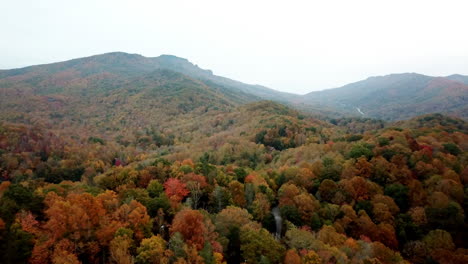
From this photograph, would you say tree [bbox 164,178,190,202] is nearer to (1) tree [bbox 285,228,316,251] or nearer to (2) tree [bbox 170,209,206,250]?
(2) tree [bbox 170,209,206,250]

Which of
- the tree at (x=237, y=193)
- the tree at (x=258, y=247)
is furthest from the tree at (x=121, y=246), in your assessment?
the tree at (x=237, y=193)

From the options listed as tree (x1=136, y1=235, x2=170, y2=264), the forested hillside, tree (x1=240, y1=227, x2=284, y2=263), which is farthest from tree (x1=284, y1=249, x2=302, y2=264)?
tree (x1=136, y1=235, x2=170, y2=264)

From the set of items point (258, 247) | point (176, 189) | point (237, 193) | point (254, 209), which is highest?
point (176, 189)

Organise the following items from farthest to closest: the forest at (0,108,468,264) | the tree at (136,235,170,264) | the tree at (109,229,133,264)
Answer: the forest at (0,108,468,264), the tree at (136,235,170,264), the tree at (109,229,133,264)

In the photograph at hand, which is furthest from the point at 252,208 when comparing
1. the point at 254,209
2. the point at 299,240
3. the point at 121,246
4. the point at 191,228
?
the point at 121,246

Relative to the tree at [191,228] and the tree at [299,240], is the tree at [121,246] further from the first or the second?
the tree at [299,240]

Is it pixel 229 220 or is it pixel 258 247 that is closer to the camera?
pixel 258 247

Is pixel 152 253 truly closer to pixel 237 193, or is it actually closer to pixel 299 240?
pixel 299 240

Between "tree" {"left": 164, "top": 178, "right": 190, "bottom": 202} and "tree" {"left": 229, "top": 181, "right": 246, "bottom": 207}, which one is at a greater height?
"tree" {"left": 164, "top": 178, "right": 190, "bottom": 202}

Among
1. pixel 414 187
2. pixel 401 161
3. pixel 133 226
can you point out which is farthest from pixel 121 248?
pixel 401 161

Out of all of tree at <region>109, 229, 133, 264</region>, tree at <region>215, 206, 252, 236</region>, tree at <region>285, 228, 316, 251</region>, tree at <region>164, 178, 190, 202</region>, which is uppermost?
tree at <region>109, 229, 133, 264</region>

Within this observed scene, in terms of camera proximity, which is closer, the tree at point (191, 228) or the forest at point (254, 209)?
the forest at point (254, 209)
